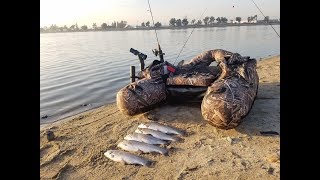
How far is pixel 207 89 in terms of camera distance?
7535 millimetres

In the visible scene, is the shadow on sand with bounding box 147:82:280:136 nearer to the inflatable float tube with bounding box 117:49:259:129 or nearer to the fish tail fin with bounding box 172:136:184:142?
the inflatable float tube with bounding box 117:49:259:129

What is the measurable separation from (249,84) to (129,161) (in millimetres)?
3530

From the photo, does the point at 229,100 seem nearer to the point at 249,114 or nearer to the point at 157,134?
the point at 157,134

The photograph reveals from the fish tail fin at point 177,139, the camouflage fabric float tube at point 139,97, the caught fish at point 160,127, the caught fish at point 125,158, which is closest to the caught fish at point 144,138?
the fish tail fin at point 177,139

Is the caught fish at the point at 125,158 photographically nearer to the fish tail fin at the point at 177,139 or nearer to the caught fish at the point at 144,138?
the caught fish at the point at 144,138

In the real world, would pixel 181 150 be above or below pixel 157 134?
below

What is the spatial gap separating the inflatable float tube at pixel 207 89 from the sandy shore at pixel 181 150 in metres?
0.50

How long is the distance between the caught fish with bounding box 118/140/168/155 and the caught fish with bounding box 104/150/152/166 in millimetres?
255

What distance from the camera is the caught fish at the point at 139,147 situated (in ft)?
20.3

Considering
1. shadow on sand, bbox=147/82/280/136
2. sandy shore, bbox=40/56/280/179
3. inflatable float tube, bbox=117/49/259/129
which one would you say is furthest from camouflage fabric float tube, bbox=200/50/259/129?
shadow on sand, bbox=147/82/280/136

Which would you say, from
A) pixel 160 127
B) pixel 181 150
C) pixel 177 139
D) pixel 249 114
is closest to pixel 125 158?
pixel 181 150

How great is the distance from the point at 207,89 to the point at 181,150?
6.53 feet
